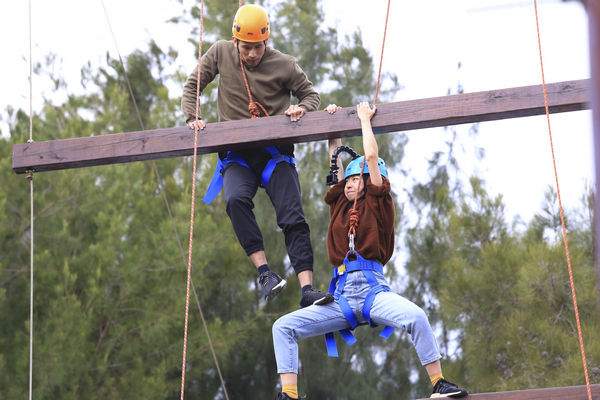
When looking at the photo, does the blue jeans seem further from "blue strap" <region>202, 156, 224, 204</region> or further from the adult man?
"blue strap" <region>202, 156, 224, 204</region>

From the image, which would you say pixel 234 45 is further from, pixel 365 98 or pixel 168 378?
pixel 365 98

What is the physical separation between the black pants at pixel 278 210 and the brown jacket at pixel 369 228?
16cm

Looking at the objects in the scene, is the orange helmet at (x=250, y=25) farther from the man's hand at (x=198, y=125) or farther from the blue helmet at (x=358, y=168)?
the blue helmet at (x=358, y=168)

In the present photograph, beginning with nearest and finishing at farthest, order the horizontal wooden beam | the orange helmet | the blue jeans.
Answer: the blue jeans → the horizontal wooden beam → the orange helmet

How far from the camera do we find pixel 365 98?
12141 mm

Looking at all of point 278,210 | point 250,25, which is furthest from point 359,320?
point 250,25

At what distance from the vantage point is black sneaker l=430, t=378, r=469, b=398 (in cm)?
326

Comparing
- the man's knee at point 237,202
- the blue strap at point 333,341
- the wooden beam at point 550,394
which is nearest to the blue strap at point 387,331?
the blue strap at point 333,341

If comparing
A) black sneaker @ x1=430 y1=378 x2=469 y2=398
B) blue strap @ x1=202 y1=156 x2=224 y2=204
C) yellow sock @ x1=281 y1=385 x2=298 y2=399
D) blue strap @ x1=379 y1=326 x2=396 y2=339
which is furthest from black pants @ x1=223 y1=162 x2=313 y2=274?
Answer: black sneaker @ x1=430 y1=378 x2=469 y2=398

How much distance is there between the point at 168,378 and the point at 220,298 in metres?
1.32

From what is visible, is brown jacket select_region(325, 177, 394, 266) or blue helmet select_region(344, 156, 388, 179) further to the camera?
blue helmet select_region(344, 156, 388, 179)

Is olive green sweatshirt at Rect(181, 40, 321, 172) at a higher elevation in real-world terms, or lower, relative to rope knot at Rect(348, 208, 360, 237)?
higher

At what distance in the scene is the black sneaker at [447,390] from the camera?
3260 mm

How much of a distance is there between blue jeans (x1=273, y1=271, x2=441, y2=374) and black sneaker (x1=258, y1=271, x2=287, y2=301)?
17 cm
